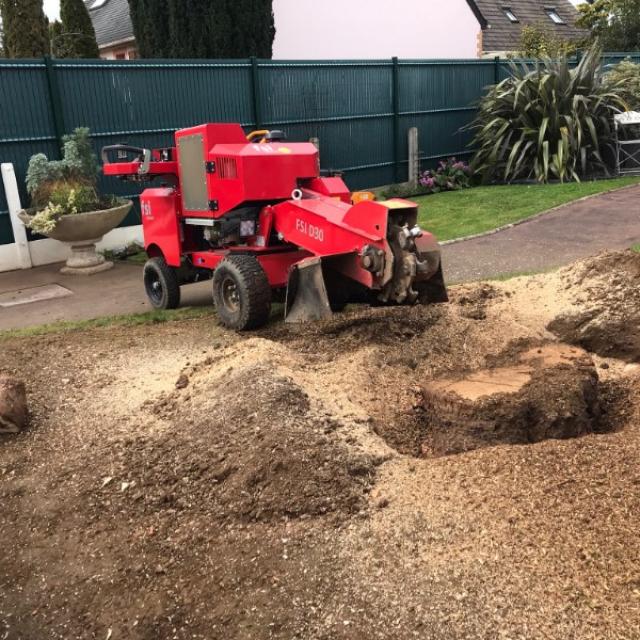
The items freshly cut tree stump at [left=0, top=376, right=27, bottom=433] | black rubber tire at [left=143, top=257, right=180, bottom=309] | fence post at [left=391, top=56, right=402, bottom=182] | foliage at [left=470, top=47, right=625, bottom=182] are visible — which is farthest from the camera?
fence post at [left=391, top=56, right=402, bottom=182]

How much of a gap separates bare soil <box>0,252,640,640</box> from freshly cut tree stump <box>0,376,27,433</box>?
10 centimetres

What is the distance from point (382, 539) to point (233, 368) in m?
1.85

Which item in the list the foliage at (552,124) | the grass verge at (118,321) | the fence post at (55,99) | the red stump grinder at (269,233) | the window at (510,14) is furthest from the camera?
the window at (510,14)

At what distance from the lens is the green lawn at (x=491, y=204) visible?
10.9 meters

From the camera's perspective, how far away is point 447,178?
15.3m

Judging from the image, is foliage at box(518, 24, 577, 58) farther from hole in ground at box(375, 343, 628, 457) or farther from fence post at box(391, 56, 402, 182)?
hole in ground at box(375, 343, 628, 457)

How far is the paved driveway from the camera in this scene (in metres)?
8.41

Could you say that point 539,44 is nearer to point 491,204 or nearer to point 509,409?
point 491,204

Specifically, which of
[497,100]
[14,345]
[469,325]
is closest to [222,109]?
[497,100]

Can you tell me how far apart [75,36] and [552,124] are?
15457 millimetres

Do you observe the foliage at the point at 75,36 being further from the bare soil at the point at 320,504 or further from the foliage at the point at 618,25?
the bare soil at the point at 320,504

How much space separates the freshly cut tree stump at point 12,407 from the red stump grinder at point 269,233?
2066mm

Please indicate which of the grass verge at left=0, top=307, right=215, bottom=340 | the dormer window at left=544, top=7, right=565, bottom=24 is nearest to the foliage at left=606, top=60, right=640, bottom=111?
the grass verge at left=0, top=307, right=215, bottom=340

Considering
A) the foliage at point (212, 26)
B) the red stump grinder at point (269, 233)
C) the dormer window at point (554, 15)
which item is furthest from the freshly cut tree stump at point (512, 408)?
the dormer window at point (554, 15)
